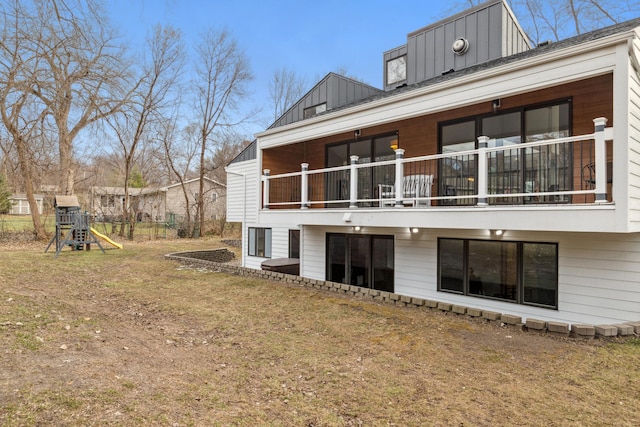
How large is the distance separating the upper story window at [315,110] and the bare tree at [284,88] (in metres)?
19.9

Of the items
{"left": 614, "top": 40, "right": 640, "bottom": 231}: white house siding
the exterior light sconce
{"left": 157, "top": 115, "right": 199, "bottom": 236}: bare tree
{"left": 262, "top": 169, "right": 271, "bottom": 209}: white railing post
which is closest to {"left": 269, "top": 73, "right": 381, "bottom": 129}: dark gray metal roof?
{"left": 262, "top": 169, "right": 271, "bottom": 209}: white railing post

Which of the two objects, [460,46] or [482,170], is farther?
[460,46]

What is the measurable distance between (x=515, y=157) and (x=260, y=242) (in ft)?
29.9

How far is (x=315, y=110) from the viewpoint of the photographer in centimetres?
1364

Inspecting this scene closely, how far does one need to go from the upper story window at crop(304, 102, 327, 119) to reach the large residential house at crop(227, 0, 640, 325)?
246 cm

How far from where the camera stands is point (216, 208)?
39.9 meters

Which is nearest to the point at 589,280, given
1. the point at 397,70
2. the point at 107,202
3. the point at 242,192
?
the point at 397,70

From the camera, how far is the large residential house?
5453 millimetres

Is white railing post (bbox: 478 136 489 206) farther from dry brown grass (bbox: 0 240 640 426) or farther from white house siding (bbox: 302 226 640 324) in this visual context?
dry brown grass (bbox: 0 240 640 426)

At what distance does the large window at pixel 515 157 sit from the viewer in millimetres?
6520

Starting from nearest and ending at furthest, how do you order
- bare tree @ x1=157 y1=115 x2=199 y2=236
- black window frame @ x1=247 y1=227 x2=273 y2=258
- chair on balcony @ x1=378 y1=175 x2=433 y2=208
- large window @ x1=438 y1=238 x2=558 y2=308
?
1. large window @ x1=438 y1=238 x2=558 y2=308
2. chair on balcony @ x1=378 y1=175 x2=433 y2=208
3. black window frame @ x1=247 y1=227 x2=273 y2=258
4. bare tree @ x1=157 y1=115 x2=199 y2=236

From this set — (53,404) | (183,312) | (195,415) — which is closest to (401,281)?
(183,312)

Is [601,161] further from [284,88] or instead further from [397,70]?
[284,88]

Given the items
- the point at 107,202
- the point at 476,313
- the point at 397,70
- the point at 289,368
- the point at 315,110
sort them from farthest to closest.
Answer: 1. the point at 107,202
2. the point at 315,110
3. the point at 397,70
4. the point at 476,313
5. the point at 289,368
